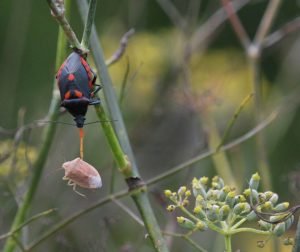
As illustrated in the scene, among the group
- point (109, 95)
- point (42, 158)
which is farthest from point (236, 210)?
point (42, 158)

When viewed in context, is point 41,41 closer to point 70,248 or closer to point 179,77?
point 179,77

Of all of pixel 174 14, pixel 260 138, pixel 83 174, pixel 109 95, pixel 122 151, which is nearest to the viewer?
pixel 83 174

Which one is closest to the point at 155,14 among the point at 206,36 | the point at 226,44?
the point at 226,44

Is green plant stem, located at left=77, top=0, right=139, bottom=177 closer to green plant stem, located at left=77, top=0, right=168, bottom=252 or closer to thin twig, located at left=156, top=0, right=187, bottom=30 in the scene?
green plant stem, located at left=77, top=0, right=168, bottom=252

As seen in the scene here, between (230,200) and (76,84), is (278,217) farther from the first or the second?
(76,84)

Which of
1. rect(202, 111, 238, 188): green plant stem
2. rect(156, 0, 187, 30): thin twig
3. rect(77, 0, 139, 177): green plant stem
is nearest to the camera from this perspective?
rect(77, 0, 139, 177): green plant stem

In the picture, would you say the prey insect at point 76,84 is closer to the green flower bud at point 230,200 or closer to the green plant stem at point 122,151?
the green plant stem at point 122,151

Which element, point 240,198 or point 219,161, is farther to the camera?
point 219,161

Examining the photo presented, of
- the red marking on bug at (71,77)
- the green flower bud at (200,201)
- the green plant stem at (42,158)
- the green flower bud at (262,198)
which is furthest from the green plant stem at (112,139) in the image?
the green plant stem at (42,158)

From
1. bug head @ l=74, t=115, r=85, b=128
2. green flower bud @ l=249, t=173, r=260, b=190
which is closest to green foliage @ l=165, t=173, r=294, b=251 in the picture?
green flower bud @ l=249, t=173, r=260, b=190
